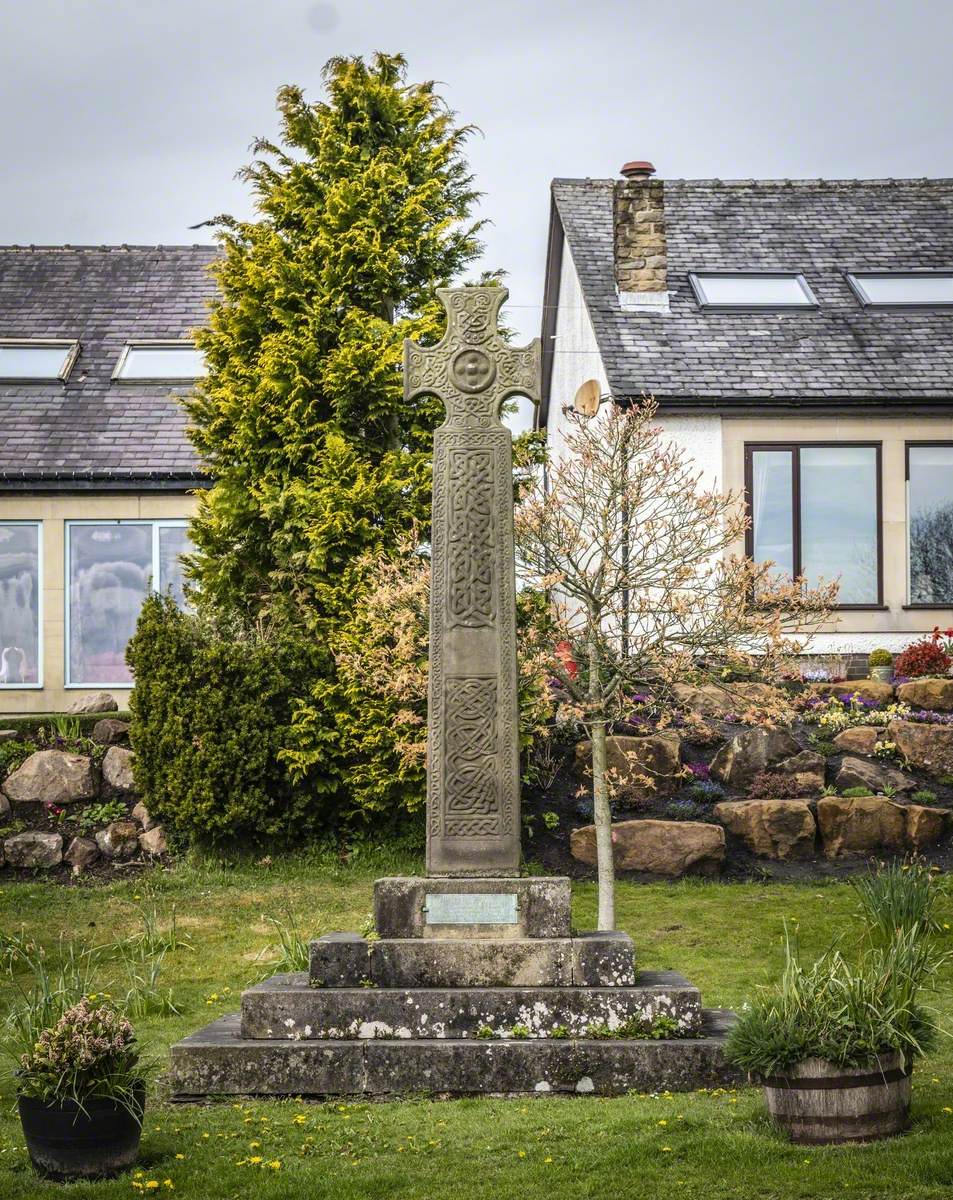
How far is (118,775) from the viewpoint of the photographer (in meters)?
16.1

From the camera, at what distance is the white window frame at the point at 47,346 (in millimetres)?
21312

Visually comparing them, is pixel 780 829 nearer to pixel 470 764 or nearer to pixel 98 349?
pixel 470 764

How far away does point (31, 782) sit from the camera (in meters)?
15.8

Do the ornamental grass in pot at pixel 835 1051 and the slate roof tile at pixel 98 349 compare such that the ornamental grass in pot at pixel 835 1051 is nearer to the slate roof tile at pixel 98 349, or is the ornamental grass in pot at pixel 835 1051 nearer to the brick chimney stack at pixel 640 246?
the slate roof tile at pixel 98 349

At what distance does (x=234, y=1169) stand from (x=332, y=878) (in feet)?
26.2

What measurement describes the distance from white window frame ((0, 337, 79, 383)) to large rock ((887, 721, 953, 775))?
12.7 meters

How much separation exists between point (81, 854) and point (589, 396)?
34.8ft

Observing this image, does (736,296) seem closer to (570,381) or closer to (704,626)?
(570,381)

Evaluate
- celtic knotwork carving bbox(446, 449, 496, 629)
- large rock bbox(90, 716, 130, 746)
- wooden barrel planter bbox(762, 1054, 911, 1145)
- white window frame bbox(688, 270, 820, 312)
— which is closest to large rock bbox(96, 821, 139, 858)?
large rock bbox(90, 716, 130, 746)

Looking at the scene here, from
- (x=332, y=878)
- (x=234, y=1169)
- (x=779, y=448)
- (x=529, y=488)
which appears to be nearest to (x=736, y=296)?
(x=779, y=448)

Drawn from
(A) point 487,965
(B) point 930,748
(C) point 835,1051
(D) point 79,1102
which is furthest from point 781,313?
(D) point 79,1102

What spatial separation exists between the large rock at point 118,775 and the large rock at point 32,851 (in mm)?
1050

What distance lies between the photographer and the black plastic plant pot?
6418mm

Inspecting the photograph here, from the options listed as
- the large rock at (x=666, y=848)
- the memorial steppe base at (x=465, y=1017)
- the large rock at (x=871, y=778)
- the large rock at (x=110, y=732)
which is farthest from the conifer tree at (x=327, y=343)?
the memorial steppe base at (x=465, y=1017)
